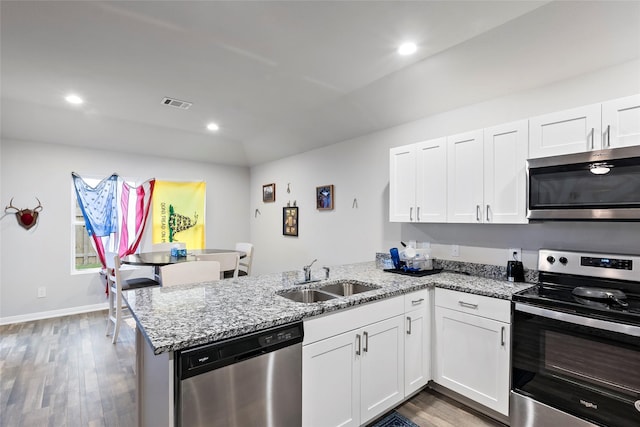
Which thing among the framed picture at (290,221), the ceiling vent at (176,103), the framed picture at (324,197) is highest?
the ceiling vent at (176,103)

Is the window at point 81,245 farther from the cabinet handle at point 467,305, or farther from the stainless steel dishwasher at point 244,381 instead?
the cabinet handle at point 467,305

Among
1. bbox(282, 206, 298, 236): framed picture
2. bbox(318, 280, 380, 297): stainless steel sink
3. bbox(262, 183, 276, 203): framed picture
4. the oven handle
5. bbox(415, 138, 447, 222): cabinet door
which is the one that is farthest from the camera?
bbox(262, 183, 276, 203): framed picture

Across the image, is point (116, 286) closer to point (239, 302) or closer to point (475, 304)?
point (239, 302)

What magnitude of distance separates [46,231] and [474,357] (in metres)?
5.30

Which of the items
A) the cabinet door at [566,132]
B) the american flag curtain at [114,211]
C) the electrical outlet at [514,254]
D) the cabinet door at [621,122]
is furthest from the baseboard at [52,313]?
the cabinet door at [621,122]

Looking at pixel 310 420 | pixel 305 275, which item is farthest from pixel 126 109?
pixel 310 420

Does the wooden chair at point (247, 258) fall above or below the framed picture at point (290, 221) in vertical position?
below

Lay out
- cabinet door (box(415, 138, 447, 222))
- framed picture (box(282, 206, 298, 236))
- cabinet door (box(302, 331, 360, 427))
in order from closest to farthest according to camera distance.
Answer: cabinet door (box(302, 331, 360, 427)) < cabinet door (box(415, 138, 447, 222)) < framed picture (box(282, 206, 298, 236))

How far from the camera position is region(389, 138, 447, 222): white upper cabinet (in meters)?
2.64

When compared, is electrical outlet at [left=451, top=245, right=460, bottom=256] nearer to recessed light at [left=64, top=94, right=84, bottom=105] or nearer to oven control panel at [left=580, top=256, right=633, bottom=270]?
oven control panel at [left=580, top=256, right=633, bottom=270]

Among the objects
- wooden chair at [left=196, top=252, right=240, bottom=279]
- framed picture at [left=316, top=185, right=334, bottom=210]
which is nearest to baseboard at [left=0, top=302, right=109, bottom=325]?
wooden chair at [left=196, top=252, right=240, bottom=279]

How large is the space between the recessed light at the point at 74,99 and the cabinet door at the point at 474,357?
163 inches

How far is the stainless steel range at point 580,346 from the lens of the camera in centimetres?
154

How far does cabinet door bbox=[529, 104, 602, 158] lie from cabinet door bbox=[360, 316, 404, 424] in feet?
4.94
